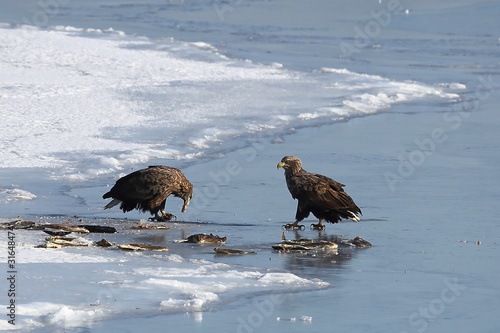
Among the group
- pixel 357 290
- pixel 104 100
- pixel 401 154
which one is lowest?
pixel 357 290

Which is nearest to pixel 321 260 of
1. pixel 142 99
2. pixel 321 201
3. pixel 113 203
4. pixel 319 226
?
pixel 321 201

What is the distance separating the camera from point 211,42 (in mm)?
30875

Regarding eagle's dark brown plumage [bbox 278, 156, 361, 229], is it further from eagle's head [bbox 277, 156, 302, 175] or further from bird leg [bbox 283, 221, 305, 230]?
eagle's head [bbox 277, 156, 302, 175]

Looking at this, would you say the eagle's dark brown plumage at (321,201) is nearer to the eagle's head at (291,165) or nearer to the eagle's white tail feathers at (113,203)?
the eagle's head at (291,165)

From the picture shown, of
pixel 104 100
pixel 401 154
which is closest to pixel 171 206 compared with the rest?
pixel 401 154

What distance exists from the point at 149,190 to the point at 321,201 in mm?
1883

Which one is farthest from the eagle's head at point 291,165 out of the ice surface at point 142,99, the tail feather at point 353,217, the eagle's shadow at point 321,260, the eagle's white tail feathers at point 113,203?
the ice surface at point 142,99

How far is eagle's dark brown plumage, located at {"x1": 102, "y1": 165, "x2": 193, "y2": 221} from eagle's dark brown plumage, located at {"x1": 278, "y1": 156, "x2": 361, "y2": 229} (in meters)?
1.31

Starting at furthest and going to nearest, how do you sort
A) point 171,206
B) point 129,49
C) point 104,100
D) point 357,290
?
point 129,49 → point 104,100 → point 171,206 → point 357,290

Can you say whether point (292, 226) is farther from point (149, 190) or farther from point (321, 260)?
point (149, 190)

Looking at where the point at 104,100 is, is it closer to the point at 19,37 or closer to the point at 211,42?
the point at 19,37

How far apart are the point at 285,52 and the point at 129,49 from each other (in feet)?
15.4

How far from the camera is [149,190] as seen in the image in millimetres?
10938

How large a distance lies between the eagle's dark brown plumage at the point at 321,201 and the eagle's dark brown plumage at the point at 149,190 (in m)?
1.31
